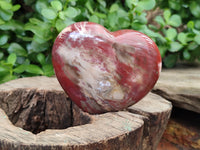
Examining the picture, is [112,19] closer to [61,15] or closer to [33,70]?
[61,15]

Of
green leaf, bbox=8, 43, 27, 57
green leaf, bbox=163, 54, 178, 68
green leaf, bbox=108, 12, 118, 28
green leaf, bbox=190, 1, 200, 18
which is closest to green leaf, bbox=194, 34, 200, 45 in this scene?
green leaf, bbox=163, 54, 178, 68

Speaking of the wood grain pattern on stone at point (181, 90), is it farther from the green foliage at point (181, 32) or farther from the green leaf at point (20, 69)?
the green leaf at point (20, 69)

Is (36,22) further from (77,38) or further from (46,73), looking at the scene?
(77,38)

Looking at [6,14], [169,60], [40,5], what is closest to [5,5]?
[6,14]

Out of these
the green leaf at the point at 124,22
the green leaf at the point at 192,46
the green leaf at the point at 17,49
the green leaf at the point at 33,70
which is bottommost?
the green leaf at the point at 33,70

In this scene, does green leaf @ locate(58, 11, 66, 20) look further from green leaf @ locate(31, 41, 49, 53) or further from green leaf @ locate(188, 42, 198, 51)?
green leaf @ locate(188, 42, 198, 51)

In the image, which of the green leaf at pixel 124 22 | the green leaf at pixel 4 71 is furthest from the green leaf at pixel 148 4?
the green leaf at pixel 4 71

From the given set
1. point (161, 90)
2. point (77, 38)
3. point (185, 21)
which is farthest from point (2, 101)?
point (185, 21)
